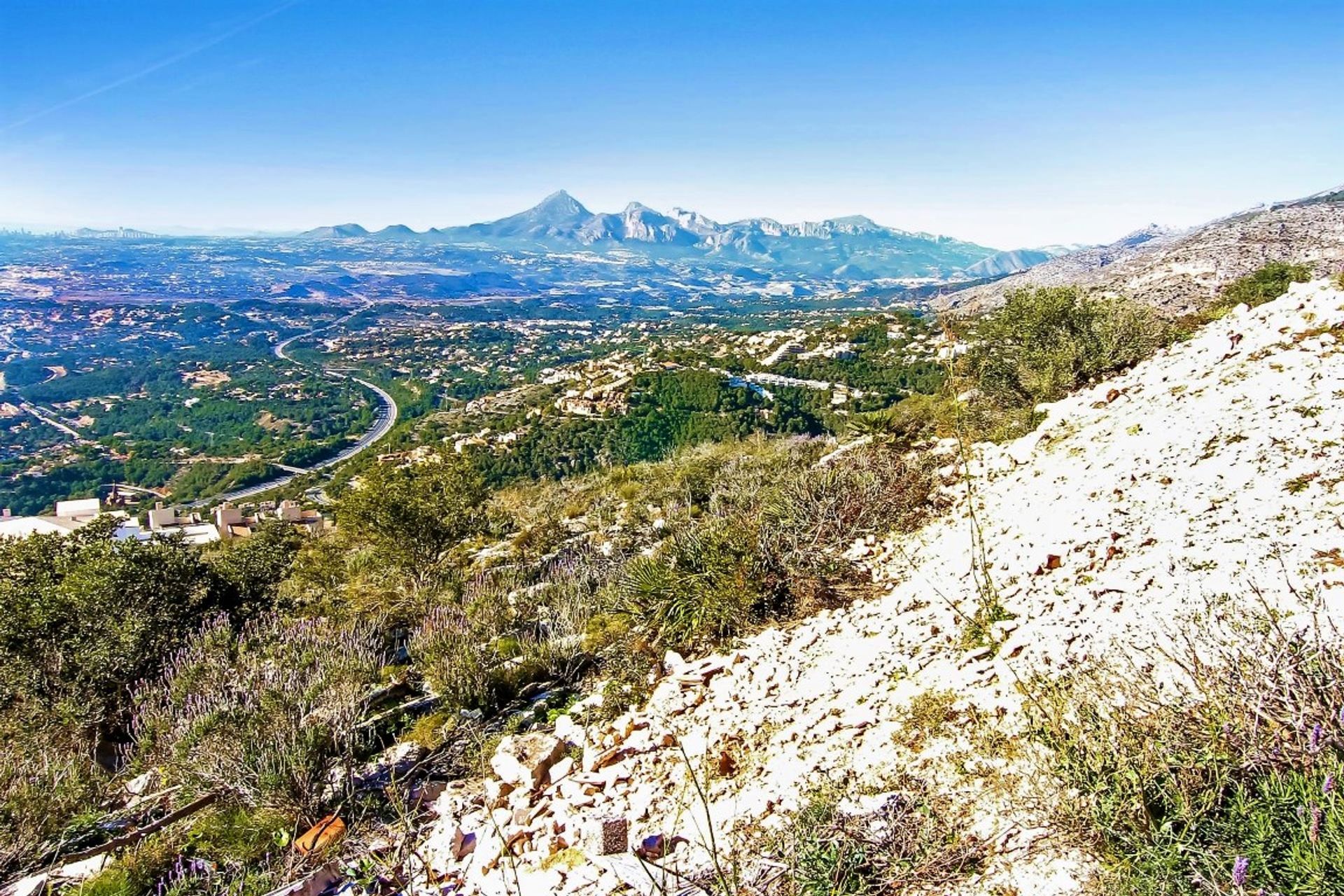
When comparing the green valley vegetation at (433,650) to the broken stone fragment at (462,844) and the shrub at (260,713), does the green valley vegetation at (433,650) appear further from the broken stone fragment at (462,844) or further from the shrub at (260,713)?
the broken stone fragment at (462,844)

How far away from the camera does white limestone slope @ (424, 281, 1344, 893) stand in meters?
2.99

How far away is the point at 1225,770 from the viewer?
2.12 metres

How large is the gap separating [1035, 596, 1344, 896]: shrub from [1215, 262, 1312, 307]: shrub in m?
15.6

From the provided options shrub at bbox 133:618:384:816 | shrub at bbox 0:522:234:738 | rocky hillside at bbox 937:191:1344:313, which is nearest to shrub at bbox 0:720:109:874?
shrub at bbox 133:618:384:816

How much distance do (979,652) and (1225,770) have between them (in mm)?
1703

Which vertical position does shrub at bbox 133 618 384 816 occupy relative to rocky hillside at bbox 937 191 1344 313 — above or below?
below

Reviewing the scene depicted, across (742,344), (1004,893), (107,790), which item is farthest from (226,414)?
(1004,893)

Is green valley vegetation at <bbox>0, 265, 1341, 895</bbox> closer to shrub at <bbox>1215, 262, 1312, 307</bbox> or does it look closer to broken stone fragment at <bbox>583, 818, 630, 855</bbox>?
broken stone fragment at <bbox>583, 818, 630, 855</bbox>

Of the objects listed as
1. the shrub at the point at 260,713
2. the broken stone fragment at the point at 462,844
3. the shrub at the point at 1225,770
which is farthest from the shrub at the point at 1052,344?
the shrub at the point at 260,713

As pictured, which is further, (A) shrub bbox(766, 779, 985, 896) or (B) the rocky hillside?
(B) the rocky hillside

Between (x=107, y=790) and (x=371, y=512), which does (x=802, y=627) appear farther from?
(x=371, y=512)

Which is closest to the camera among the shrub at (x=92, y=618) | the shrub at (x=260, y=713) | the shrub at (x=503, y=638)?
the shrub at (x=260, y=713)

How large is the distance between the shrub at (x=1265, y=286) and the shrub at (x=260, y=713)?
1807 cm

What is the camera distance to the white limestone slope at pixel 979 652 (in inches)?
118
